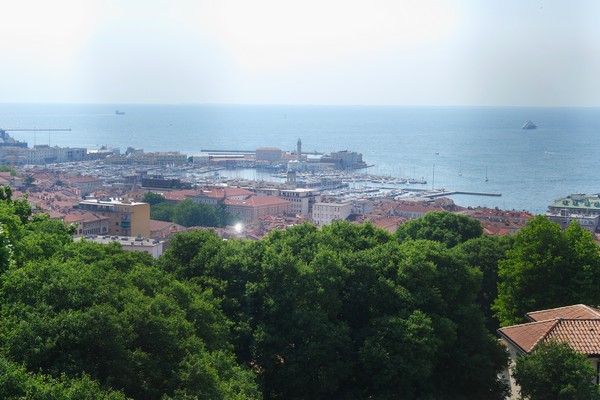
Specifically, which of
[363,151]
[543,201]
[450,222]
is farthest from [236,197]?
[363,151]

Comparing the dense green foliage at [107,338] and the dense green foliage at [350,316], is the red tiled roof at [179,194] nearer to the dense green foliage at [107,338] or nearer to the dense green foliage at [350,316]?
the dense green foliage at [350,316]

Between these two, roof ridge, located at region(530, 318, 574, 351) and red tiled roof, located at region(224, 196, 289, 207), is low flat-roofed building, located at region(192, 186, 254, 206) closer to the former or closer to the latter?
red tiled roof, located at region(224, 196, 289, 207)

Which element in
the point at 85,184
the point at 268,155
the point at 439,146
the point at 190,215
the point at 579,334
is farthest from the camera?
the point at 439,146

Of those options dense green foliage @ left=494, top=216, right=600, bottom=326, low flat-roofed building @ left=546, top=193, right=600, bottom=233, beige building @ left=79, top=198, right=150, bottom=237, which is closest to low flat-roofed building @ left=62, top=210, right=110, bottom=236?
beige building @ left=79, top=198, right=150, bottom=237

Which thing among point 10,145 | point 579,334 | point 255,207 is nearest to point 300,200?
point 255,207

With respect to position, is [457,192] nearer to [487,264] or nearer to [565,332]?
[487,264]
